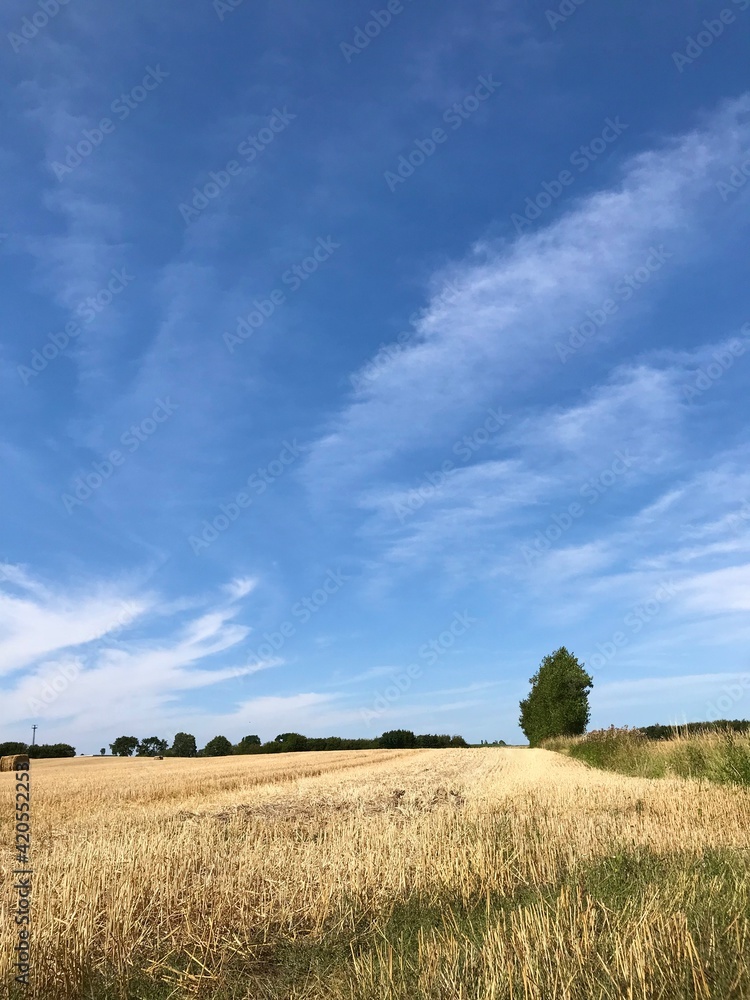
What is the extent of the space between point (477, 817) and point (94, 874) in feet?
23.1

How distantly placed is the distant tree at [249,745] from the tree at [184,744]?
29.5ft

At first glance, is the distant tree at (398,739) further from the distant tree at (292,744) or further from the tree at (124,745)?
the tree at (124,745)

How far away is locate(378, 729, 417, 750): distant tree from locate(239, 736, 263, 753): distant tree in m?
17.9

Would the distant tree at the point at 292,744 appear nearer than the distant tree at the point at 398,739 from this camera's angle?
Yes

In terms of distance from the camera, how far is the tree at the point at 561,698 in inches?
2621

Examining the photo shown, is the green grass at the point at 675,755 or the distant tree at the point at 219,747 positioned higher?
the green grass at the point at 675,755

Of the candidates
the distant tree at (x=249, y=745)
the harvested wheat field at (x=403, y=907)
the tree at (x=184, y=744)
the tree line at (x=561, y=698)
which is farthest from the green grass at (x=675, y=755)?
the tree at (x=184, y=744)

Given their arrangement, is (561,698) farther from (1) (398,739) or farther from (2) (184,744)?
(2) (184,744)

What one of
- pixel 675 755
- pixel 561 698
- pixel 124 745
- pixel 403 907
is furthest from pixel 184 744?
pixel 403 907

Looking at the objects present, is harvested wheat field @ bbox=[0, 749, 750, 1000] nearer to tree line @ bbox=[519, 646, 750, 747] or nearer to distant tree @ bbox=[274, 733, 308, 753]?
tree line @ bbox=[519, 646, 750, 747]

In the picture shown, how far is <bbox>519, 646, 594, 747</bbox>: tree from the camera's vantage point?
6656cm

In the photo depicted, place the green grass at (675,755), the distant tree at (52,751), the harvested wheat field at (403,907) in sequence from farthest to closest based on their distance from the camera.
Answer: the distant tree at (52,751), the green grass at (675,755), the harvested wheat field at (403,907)

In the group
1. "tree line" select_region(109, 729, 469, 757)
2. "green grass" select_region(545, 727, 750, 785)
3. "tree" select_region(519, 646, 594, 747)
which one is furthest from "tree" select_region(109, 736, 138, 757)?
"green grass" select_region(545, 727, 750, 785)

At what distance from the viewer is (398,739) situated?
103m
